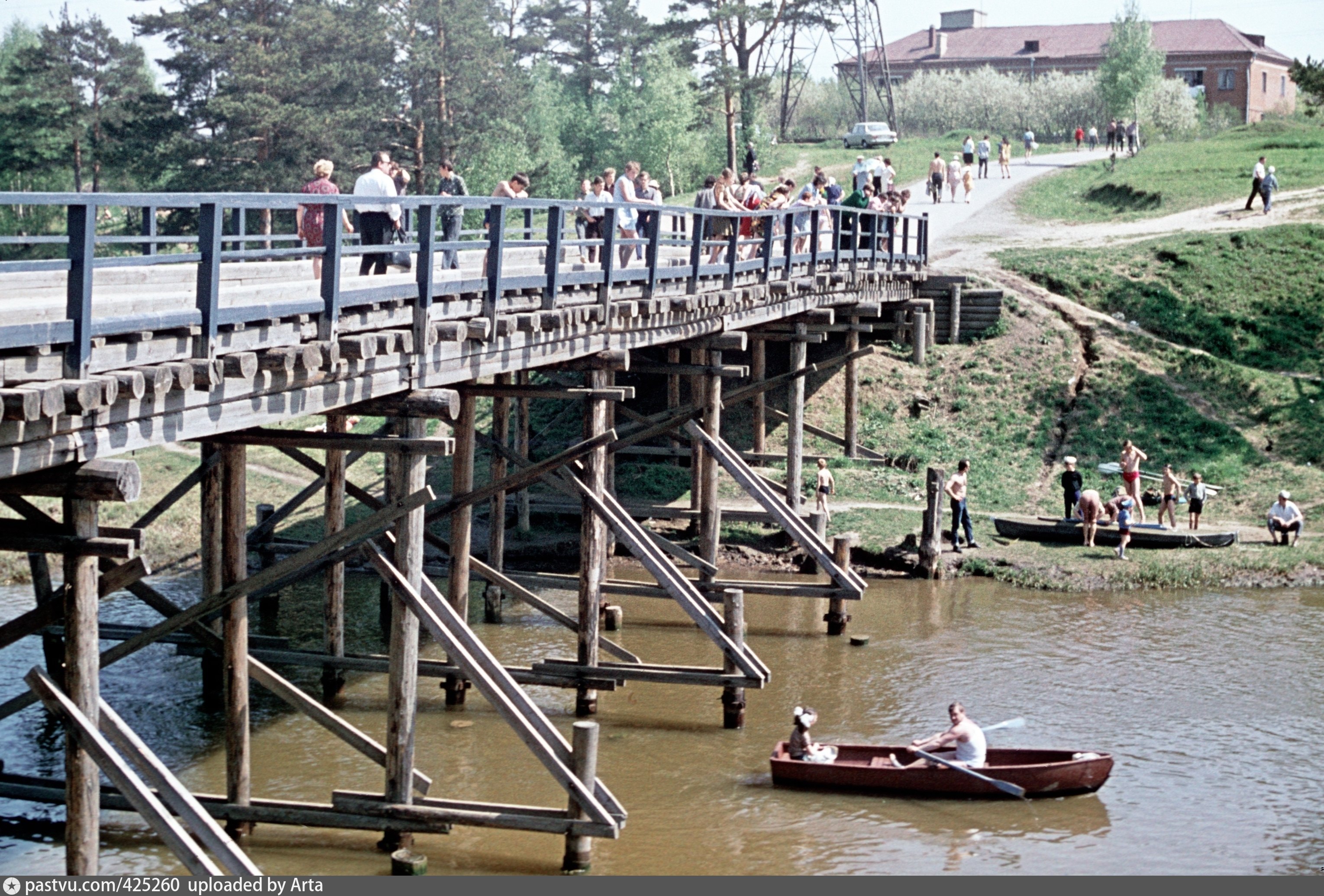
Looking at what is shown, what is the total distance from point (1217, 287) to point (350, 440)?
90.6 ft

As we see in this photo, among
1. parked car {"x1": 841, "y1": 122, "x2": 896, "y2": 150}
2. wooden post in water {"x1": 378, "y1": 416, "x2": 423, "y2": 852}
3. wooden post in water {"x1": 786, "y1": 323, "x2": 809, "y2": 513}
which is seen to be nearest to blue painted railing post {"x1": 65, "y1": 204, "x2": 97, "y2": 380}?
wooden post in water {"x1": 378, "y1": 416, "x2": 423, "y2": 852}

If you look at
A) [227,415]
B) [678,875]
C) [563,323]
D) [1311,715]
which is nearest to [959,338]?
[1311,715]

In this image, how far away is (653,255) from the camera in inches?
648

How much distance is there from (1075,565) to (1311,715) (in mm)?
6963

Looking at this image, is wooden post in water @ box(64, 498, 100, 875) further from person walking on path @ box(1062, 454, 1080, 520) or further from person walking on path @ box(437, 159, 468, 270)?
person walking on path @ box(1062, 454, 1080, 520)

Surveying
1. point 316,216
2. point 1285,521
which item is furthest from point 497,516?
point 1285,521

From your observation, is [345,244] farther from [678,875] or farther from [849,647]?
[678,875]

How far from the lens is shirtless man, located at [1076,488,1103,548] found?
975 inches

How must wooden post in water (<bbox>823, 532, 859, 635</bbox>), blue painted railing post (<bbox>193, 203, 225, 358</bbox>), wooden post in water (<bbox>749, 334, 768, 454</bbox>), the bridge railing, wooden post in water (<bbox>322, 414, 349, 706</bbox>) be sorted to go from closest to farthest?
the bridge railing → blue painted railing post (<bbox>193, 203, 225, 358</bbox>) → wooden post in water (<bbox>322, 414, 349, 706</bbox>) → wooden post in water (<bbox>823, 532, 859, 635</bbox>) → wooden post in water (<bbox>749, 334, 768, 454</bbox>)

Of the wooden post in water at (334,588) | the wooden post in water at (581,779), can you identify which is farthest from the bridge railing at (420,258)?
the wooden post in water at (581,779)

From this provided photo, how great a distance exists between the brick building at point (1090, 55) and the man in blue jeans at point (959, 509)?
49.4m

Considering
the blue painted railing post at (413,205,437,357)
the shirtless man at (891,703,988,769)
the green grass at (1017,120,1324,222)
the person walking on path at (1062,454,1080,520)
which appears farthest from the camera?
the green grass at (1017,120,1324,222)

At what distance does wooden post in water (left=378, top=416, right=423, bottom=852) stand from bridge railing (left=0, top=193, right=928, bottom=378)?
40.0 inches

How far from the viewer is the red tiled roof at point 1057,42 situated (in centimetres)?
7275
